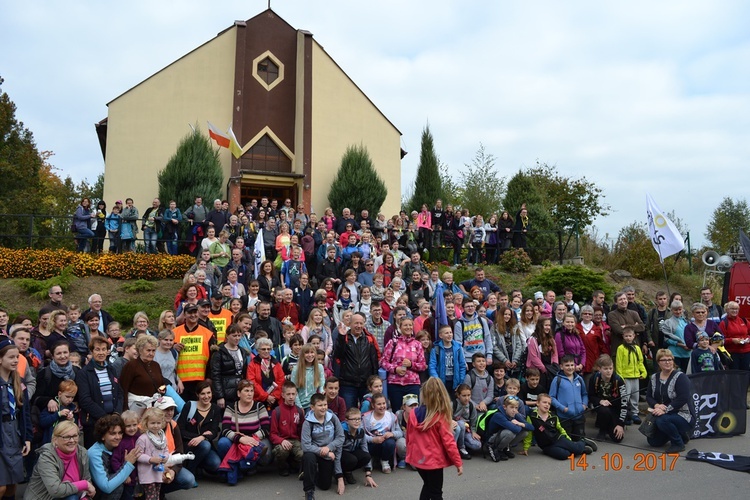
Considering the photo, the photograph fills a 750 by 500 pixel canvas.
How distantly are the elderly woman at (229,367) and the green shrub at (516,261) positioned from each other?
11197mm

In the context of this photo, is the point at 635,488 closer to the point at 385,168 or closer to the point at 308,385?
the point at 308,385

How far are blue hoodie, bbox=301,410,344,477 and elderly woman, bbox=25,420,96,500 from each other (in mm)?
2336

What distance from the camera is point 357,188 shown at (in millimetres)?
21750

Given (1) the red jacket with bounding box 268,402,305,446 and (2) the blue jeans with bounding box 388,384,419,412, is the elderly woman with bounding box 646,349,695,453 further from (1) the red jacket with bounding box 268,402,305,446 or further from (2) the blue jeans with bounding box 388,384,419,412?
(1) the red jacket with bounding box 268,402,305,446

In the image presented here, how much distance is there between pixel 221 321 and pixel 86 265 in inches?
283

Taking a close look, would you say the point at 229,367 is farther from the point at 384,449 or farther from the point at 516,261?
the point at 516,261

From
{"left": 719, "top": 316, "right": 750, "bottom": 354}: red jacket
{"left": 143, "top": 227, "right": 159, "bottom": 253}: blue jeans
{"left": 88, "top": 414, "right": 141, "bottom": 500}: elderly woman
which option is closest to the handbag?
{"left": 719, "top": 316, "right": 750, "bottom": 354}: red jacket

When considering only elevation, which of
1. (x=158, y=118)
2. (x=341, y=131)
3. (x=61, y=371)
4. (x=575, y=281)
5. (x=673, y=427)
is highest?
(x=341, y=131)

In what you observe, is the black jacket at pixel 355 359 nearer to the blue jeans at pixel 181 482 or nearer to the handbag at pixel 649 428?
the blue jeans at pixel 181 482

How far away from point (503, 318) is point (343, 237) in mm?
5508

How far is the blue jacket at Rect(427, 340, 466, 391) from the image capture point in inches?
387

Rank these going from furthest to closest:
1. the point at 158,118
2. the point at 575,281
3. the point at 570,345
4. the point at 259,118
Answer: the point at 259,118 < the point at 158,118 < the point at 575,281 < the point at 570,345

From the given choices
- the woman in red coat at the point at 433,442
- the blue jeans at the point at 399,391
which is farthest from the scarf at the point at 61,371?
the blue jeans at the point at 399,391

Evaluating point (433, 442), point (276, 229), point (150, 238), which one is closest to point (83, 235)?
point (150, 238)
